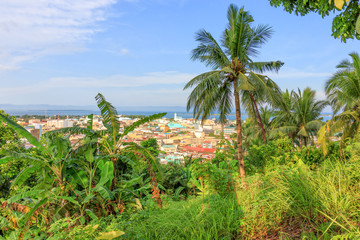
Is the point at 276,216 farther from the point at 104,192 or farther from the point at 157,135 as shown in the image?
the point at 157,135

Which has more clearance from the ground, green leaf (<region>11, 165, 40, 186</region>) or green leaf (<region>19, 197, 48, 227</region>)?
green leaf (<region>11, 165, 40, 186</region>)

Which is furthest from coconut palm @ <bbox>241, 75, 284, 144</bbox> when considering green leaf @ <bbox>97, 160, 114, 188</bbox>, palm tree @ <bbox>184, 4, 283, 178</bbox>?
green leaf @ <bbox>97, 160, 114, 188</bbox>

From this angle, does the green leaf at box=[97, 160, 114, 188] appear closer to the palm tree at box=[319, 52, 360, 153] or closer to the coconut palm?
the coconut palm

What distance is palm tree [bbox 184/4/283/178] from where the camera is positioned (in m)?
9.02

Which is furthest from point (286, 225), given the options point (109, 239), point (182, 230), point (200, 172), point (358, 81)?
point (358, 81)

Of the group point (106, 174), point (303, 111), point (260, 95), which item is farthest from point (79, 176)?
point (303, 111)

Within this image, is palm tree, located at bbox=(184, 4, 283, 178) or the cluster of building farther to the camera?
palm tree, located at bbox=(184, 4, 283, 178)

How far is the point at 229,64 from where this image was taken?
931 centimetres

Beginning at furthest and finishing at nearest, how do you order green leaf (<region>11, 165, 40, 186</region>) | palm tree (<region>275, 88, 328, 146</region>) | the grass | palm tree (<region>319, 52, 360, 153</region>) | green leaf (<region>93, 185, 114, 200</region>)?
palm tree (<region>275, 88, 328, 146</region>)
palm tree (<region>319, 52, 360, 153</region>)
green leaf (<region>11, 165, 40, 186</region>)
green leaf (<region>93, 185, 114, 200</region>)
the grass

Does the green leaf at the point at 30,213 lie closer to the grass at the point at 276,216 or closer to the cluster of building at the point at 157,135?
the grass at the point at 276,216

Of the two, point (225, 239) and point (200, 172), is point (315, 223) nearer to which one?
point (225, 239)

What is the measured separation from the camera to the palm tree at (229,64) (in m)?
9.02

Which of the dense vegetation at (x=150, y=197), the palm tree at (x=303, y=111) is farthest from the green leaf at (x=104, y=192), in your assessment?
the palm tree at (x=303, y=111)

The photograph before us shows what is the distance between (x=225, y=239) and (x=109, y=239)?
1.32 metres
